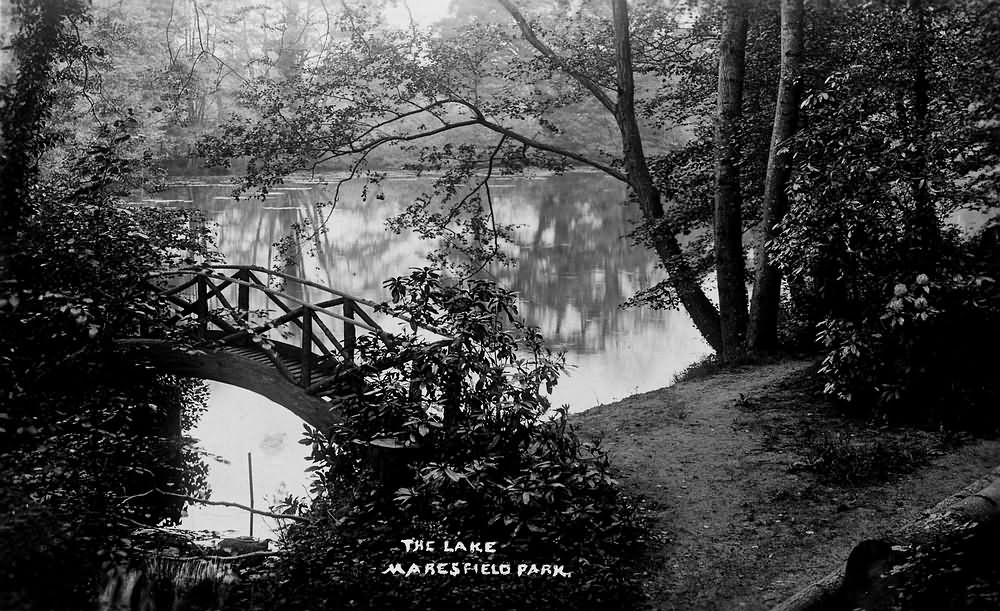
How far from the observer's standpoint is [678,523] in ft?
19.5

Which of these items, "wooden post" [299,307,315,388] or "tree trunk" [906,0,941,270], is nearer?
"tree trunk" [906,0,941,270]

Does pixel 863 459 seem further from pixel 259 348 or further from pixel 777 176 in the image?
pixel 259 348

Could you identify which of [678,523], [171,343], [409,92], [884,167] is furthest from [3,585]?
[409,92]

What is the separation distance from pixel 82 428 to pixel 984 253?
25.3 ft

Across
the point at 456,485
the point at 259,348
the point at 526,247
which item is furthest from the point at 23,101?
the point at 526,247

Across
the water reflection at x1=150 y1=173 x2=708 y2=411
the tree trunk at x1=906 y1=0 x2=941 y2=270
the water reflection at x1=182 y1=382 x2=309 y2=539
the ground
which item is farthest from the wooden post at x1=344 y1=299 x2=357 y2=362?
the tree trunk at x1=906 y1=0 x2=941 y2=270

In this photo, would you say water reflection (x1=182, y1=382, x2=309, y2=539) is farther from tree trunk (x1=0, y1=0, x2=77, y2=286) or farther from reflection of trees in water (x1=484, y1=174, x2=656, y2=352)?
reflection of trees in water (x1=484, y1=174, x2=656, y2=352)

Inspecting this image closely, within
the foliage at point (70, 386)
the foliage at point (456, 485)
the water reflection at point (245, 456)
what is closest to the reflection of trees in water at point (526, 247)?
the water reflection at point (245, 456)

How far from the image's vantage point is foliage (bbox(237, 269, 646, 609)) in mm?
4969

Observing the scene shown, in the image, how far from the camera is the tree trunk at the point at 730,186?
34.3 ft

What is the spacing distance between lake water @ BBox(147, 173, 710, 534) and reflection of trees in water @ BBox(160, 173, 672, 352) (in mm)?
49

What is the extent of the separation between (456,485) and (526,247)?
64.5 feet

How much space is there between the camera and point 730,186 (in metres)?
10.8

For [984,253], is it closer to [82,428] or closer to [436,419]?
[436,419]
